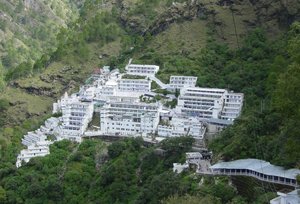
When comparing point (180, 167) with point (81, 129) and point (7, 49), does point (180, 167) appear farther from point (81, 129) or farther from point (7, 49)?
point (7, 49)

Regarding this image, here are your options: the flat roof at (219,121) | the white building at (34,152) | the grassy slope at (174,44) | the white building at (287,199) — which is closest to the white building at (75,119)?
the white building at (34,152)

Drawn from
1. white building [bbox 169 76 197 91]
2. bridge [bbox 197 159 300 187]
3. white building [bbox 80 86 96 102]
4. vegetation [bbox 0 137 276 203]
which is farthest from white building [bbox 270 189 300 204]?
white building [bbox 80 86 96 102]

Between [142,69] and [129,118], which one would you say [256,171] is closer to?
[129,118]

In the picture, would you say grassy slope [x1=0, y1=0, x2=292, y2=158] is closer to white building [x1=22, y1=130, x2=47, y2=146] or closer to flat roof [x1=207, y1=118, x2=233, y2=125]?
white building [x1=22, y1=130, x2=47, y2=146]

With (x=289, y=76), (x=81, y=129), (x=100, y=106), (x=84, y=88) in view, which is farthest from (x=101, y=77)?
(x=289, y=76)

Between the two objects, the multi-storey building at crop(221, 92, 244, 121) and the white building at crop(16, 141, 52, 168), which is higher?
the multi-storey building at crop(221, 92, 244, 121)
